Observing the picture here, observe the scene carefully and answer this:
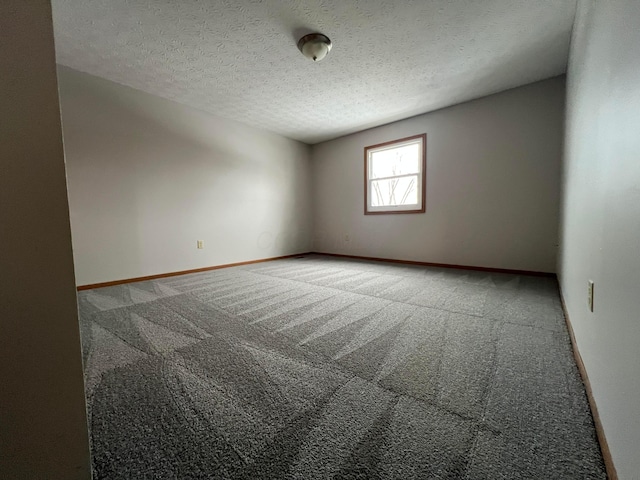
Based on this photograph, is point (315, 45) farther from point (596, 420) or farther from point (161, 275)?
point (161, 275)

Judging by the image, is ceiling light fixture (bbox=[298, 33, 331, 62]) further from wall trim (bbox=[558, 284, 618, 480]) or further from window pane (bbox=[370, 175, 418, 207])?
wall trim (bbox=[558, 284, 618, 480])

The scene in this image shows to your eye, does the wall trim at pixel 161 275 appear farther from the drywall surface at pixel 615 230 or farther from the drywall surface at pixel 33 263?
the drywall surface at pixel 615 230

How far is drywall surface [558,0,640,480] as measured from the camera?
1.94 feet

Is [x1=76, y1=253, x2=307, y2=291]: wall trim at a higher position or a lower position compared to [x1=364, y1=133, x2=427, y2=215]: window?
lower

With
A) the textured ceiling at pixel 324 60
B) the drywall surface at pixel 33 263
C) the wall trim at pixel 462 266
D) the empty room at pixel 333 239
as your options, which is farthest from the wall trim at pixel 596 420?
the textured ceiling at pixel 324 60

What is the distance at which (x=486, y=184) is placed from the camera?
3258 mm

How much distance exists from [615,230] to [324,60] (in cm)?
254

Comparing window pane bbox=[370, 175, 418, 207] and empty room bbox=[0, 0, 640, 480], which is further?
window pane bbox=[370, 175, 418, 207]

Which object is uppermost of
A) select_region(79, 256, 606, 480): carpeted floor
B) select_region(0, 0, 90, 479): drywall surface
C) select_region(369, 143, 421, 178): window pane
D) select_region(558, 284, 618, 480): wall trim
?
select_region(369, 143, 421, 178): window pane

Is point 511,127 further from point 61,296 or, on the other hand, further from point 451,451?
point 61,296

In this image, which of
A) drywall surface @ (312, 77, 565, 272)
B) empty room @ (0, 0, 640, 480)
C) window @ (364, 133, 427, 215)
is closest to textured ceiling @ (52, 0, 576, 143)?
empty room @ (0, 0, 640, 480)

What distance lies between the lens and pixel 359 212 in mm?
4551

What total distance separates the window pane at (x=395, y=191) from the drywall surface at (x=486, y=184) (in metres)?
0.23

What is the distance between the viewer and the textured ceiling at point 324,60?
1829mm
